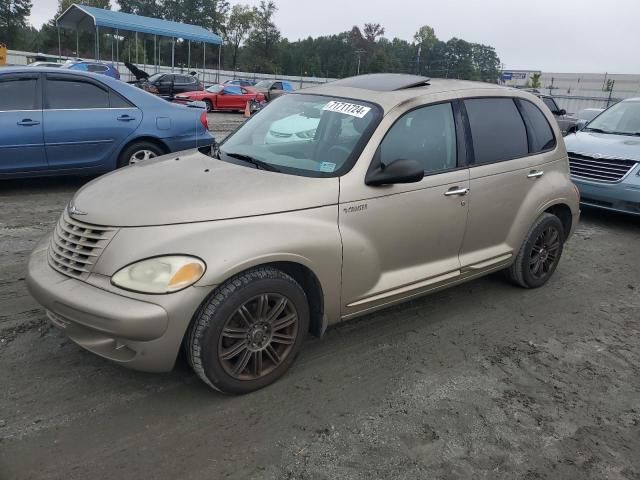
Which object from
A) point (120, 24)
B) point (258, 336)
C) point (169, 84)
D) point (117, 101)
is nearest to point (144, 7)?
point (120, 24)

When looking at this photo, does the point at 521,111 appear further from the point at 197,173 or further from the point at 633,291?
the point at 197,173

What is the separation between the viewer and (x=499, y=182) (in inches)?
164

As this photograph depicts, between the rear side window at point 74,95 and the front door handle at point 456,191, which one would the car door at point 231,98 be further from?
the front door handle at point 456,191

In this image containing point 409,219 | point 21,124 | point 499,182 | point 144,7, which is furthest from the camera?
point 144,7

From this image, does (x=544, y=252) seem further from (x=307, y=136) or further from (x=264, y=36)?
(x=264, y=36)

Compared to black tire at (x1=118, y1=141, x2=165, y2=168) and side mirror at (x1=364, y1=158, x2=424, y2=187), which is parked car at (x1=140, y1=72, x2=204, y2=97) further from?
side mirror at (x1=364, y1=158, x2=424, y2=187)

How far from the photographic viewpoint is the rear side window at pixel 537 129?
4625 mm

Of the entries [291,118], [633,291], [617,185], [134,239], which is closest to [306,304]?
[134,239]

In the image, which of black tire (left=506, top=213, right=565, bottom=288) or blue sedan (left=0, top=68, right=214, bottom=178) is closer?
black tire (left=506, top=213, right=565, bottom=288)

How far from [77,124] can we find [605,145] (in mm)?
7103

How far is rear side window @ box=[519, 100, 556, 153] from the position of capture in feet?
15.2

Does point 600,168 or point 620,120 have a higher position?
point 620,120

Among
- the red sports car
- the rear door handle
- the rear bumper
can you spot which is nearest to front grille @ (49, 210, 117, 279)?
the rear door handle

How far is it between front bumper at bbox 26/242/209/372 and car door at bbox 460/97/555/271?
225cm
